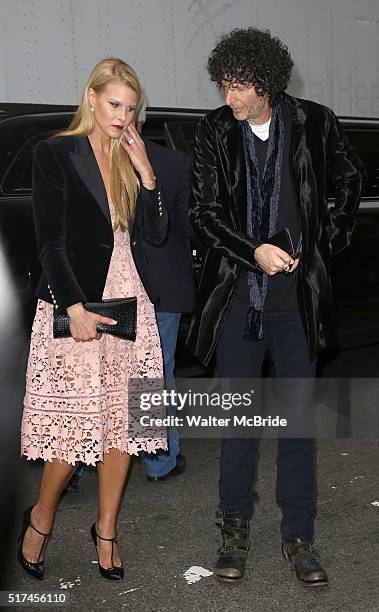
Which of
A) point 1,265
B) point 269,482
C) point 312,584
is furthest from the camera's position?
point 269,482

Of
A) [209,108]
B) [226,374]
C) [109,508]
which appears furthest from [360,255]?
[109,508]

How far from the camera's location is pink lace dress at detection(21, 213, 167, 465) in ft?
10.4

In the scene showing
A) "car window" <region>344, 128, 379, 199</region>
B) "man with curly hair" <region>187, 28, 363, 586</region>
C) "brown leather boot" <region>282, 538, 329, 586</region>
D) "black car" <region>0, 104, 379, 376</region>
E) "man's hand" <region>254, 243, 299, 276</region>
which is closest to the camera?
"man's hand" <region>254, 243, 299, 276</region>

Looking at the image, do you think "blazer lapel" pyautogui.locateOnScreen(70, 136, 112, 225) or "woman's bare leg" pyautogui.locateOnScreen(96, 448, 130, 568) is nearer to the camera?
"blazer lapel" pyautogui.locateOnScreen(70, 136, 112, 225)

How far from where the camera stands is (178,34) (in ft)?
17.7

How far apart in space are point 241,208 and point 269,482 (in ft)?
5.63

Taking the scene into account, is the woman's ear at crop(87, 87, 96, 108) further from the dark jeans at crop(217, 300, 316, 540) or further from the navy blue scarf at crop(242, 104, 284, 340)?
the dark jeans at crop(217, 300, 316, 540)

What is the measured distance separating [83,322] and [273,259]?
2.33ft

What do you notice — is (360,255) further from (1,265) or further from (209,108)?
(1,265)

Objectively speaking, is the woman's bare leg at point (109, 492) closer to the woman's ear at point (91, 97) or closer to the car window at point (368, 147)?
the woman's ear at point (91, 97)

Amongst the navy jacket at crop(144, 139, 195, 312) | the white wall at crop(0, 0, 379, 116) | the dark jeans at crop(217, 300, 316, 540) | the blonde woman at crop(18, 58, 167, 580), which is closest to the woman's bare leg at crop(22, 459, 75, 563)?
the blonde woman at crop(18, 58, 167, 580)

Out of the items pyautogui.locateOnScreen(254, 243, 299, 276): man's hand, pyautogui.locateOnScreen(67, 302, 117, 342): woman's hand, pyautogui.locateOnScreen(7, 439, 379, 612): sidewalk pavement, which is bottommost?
pyautogui.locateOnScreen(7, 439, 379, 612): sidewalk pavement

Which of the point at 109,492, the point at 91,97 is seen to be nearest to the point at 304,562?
the point at 109,492

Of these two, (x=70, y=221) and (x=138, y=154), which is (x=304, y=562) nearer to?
(x=70, y=221)
